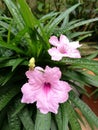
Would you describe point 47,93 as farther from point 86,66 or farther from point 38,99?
point 86,66

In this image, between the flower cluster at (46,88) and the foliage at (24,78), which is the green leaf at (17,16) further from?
the flower cluster at (46,88)

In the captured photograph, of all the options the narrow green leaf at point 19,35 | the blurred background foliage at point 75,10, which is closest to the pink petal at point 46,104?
the narrow green leaf at point 19,35

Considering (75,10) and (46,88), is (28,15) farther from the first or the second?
(75,10)

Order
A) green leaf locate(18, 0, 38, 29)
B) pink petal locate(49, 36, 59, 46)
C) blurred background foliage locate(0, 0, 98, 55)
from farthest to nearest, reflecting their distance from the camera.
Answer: blurred background foliage locate(0, 0, 98, 55) < pink petal locate(49, 36, 59, 46) < green leaf locate(18, 0, 38, 29)

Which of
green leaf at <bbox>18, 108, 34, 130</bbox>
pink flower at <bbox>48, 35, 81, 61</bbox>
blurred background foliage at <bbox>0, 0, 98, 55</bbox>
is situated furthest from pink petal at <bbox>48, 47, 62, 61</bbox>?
blurred background foliage at <bbox>0, 0, 98, 55</bbox>

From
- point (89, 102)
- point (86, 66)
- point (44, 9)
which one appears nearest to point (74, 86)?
point (86, 66)

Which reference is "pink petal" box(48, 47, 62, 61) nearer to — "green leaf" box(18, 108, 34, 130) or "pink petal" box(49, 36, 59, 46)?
"pink petal" box(49, 36, 59, 46)

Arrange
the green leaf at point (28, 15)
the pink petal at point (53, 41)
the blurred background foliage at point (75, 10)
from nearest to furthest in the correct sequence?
the green leaf at point (28, 15) → the pink petal at point (53, 41) → the blurred background foliage at point (75, 10)
